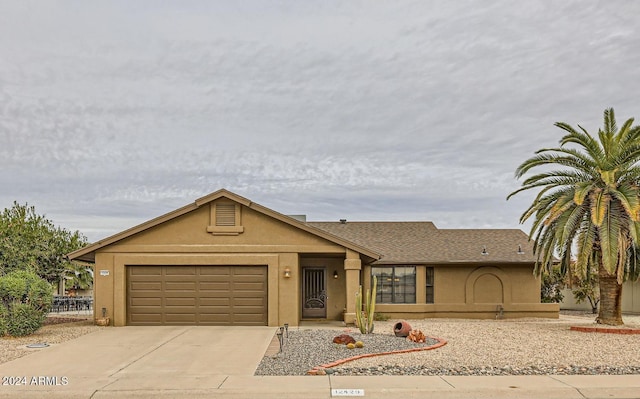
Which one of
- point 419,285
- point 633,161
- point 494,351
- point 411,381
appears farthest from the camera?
point 419,285

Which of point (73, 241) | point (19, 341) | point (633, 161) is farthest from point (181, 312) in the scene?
point (73, 241)

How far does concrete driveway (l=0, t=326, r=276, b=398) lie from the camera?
11125 mm

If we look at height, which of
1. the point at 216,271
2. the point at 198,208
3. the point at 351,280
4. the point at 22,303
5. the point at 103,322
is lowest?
the point at 103,322

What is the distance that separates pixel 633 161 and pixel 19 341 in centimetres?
1916

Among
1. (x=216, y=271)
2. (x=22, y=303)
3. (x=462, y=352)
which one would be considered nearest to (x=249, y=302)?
(x=216, y=271)

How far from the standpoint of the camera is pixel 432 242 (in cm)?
2855

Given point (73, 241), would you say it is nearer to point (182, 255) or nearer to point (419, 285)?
point (182, 255)

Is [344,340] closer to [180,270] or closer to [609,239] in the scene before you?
[180,270]

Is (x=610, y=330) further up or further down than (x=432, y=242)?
further down

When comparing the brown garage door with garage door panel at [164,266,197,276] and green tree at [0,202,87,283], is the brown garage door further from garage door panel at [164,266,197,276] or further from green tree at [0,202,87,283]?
green tree at [0,202,87,283]

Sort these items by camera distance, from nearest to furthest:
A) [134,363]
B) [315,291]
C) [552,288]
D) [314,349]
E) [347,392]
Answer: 1. [347,392]
2. [134,363]
3. [314,349]
4. [315,291]
5. [552,288]

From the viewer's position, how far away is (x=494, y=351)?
15.1 metres

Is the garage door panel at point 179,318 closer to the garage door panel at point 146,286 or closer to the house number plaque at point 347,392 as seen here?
the garage door panel at point 146,286

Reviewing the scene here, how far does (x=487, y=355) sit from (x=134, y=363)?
25.9 ft
